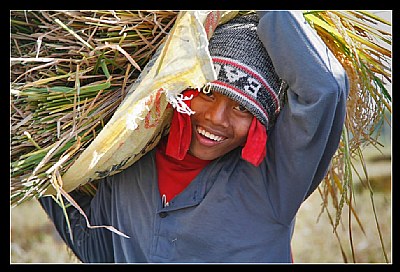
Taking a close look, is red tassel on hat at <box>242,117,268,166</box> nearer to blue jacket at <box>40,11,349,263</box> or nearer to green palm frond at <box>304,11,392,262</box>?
blue jacket at <box>40,11,349,263</box>

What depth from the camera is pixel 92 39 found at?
154 centimetres

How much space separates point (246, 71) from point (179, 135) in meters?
0.22

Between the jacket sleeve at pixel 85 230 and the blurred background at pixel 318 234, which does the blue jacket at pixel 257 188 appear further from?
the blurred background at pixel 318 234

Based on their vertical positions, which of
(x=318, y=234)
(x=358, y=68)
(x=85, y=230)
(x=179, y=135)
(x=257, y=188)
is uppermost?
(x=358, y=68)

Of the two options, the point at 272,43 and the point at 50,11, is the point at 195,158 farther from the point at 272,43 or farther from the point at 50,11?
the point at 50,11

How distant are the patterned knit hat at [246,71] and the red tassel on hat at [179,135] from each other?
0.10 m

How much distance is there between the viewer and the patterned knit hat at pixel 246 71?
4.74 ft

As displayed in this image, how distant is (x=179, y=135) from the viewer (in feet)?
5.05

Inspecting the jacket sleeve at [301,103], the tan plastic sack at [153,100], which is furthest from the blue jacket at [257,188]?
the tan plastic sack at [153,100]

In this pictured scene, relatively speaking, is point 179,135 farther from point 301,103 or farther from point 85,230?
point 85,230

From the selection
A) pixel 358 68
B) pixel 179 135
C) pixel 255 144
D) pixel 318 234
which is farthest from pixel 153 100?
pixel 318 234

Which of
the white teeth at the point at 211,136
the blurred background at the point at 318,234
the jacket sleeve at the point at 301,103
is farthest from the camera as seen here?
the blurred background at the point at 318,234

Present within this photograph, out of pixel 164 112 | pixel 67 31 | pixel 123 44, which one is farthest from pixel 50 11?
pixel 164 112

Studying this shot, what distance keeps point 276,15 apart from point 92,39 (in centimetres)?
42
